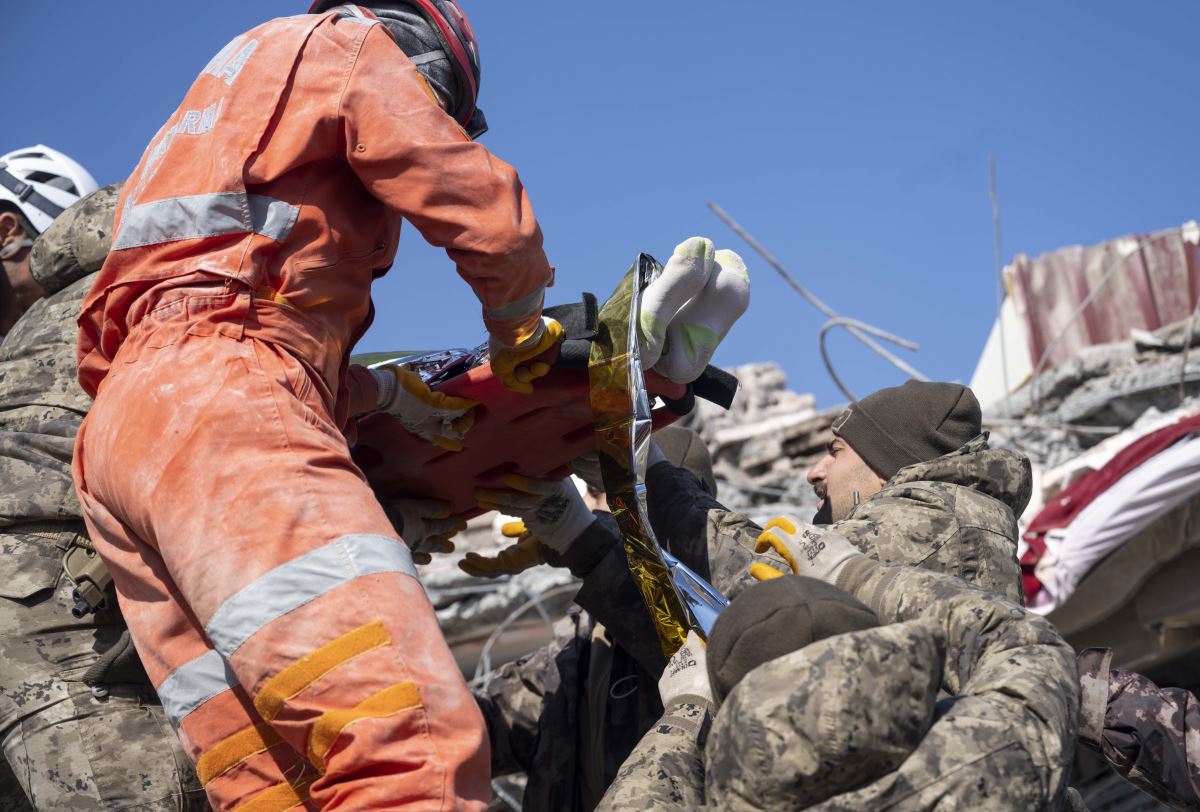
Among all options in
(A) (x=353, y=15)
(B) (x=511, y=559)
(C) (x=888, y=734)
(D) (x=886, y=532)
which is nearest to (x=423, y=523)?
(B) (x=511, y=559)

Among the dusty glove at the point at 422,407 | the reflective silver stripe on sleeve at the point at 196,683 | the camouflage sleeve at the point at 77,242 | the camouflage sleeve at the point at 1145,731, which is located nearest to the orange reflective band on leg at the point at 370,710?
the reflective silver stripe on sleeve at the point at 196,683

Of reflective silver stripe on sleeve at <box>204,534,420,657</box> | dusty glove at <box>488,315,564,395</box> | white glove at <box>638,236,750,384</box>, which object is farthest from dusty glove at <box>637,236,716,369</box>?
reflective silver stripe on sleeve at <box>204,534,420,657</box>

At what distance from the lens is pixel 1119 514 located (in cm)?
654

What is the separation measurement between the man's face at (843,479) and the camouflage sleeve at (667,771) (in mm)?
1380

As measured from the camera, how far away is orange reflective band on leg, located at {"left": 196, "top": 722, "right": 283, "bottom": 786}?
228 centimetres

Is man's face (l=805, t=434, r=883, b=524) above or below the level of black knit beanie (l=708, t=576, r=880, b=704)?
below

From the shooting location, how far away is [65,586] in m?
2.86

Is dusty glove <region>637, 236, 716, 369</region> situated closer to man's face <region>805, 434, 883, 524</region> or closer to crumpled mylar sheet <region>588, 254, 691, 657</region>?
crumpled mylar sheet <region>588, 254, 691, 657</region>

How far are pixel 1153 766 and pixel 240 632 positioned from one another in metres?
2.06

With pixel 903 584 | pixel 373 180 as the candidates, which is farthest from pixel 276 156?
pixel 903 584

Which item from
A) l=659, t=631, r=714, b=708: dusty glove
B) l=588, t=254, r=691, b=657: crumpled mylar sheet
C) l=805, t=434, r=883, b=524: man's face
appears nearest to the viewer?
→ l=659, t=631, r=714, b=708: dusty glove

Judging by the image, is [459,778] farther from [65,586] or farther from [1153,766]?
[1153,766]

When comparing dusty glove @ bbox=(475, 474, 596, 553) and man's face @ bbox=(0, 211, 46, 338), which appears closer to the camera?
dusty glove @ bbox=(475, 474, 596, 553)

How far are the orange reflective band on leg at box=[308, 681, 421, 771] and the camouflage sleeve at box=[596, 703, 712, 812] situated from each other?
1.68 feet
